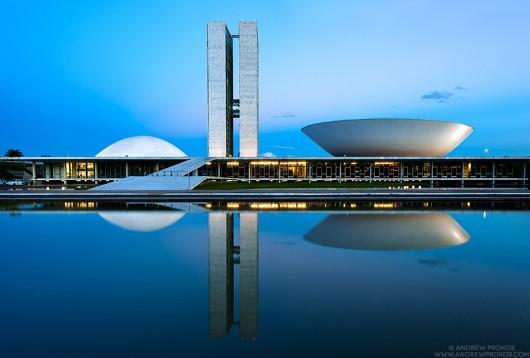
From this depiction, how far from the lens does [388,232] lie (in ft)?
29.9

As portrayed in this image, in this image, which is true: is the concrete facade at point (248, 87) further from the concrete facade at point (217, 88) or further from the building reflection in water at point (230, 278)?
the building reflection in water at point (230, 278)

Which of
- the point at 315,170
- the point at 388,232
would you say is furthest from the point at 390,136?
the point at 388,232

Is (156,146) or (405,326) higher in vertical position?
(156,146)

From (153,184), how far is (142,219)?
14.1m

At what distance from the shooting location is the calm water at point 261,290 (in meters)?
3.64

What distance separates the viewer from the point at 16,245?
7938mm

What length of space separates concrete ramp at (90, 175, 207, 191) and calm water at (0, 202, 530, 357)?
559 inches

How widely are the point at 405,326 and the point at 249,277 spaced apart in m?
2.42

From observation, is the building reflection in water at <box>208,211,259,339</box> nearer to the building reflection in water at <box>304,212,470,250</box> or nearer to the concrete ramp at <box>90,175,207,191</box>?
the building reflection in water at <box>304,212,470,250</box>

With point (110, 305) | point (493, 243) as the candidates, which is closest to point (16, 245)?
point (110, 305)

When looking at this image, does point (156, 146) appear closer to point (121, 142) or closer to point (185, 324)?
point (121, 142)

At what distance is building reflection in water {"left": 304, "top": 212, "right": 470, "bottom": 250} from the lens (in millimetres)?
7832

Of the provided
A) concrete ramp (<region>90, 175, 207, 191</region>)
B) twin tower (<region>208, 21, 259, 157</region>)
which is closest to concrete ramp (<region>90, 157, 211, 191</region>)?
concrete ramp (<region>90, 175, 207, 191</region>)

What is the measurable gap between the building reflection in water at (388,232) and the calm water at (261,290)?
7cm
